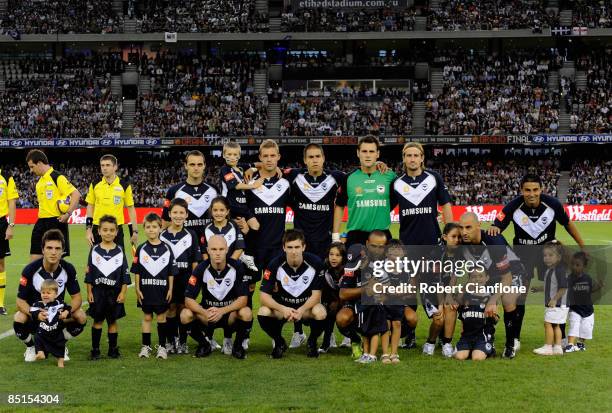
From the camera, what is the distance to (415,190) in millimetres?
8898

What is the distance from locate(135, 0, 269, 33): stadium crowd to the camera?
151 feet

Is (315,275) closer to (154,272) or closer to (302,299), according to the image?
(302,299)

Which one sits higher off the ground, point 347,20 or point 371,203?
point 347,20

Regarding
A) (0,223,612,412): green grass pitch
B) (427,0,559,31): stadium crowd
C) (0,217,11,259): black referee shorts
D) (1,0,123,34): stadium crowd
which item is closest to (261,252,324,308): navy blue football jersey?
(0,223,612,412): green grass pitch

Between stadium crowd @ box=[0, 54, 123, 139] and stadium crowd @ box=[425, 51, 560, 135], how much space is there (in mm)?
19004

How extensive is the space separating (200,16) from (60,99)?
32.0 ft

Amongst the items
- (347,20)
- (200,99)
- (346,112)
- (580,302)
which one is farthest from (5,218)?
(347,20)

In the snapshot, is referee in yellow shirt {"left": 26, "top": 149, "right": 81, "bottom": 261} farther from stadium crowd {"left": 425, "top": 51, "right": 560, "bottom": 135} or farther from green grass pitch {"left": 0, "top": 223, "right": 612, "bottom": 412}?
stadium crowd {"left": 425, "top": 51, "right": 560, "bottom": 135}

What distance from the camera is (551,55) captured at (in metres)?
46.4

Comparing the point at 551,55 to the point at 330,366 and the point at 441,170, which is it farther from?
the point at 330,366

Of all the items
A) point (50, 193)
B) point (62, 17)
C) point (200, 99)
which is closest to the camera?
point (50, 193)

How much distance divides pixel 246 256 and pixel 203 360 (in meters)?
1.51

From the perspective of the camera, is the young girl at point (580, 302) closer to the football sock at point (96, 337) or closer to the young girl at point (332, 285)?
the young girl at point (332, 285)

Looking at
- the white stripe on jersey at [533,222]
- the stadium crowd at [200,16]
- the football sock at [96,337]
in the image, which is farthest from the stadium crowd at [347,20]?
the football sock at [96,337]
